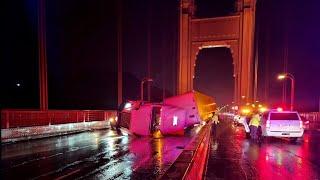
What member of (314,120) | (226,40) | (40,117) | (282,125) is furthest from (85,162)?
(226,40)

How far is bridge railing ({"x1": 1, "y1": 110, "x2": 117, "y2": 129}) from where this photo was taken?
1602cm

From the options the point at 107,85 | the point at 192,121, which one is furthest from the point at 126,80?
the point at 192,121

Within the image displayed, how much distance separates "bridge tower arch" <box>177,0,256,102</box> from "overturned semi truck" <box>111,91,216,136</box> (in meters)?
41.8

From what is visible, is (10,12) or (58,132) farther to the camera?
(10,12)

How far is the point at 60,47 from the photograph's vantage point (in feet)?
172

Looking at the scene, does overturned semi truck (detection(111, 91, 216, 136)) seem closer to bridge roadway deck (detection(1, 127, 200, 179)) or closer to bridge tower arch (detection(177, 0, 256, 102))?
bridge roadway deck (detection(1, 127, 200, 179))

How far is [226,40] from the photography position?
2562 inches

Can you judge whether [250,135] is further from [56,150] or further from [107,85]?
[107,85]

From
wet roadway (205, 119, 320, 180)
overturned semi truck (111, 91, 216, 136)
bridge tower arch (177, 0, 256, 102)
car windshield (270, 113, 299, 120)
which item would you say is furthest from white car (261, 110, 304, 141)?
bridge tower arch (177, 0, 256, 102)

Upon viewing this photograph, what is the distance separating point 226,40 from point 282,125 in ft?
165

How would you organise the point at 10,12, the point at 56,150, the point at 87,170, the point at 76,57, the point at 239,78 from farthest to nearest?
1. the point at 239,78
2. the point at 76,57
3. the point at 10,12
4. the point at 56,150
5. the point at 87,170

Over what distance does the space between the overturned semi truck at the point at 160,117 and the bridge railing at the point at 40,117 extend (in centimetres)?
295

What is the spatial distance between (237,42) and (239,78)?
6702mm

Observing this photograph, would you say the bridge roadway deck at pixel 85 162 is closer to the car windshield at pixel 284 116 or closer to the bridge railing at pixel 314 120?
the car windshield at pixel 284 116
